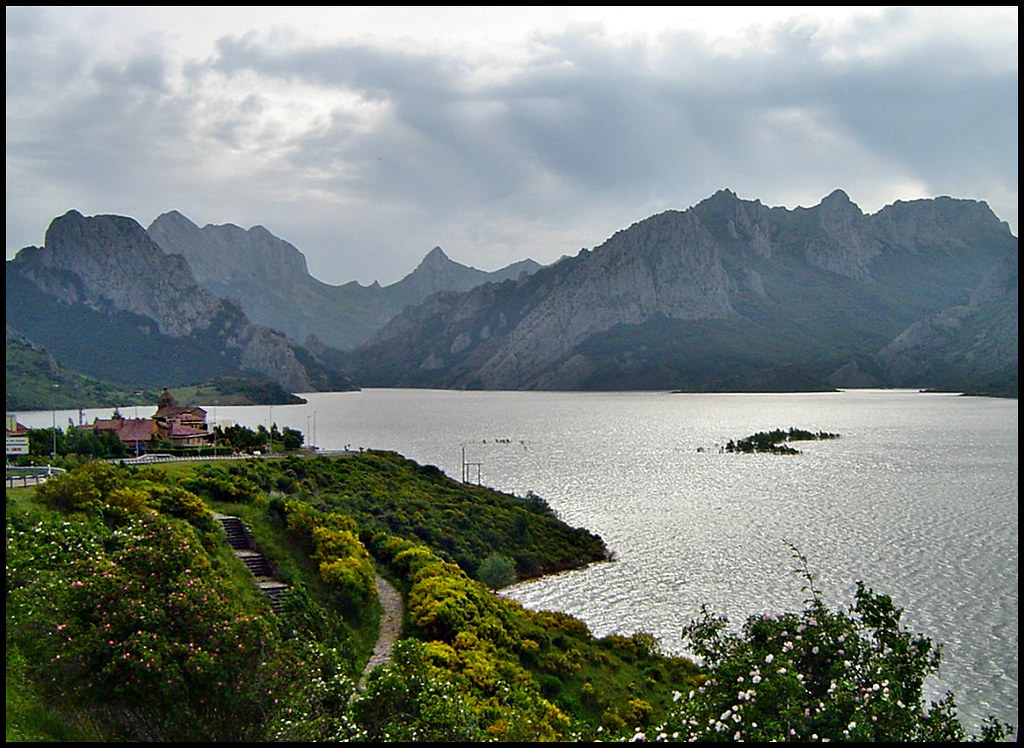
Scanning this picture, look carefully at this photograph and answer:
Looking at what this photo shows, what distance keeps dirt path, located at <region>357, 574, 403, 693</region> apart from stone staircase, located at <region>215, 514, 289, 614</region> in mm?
3539

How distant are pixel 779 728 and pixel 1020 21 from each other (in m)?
10.6

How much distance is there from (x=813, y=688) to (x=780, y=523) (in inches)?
2223

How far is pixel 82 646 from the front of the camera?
14023 mm

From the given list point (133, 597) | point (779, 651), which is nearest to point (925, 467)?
point (779, 651)

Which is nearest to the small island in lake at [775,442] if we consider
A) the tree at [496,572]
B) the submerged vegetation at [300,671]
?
the tree at [496,572]

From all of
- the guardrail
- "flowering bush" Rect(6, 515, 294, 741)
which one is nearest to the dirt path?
"flowering bush" Rect(6, 515, 294, 741)

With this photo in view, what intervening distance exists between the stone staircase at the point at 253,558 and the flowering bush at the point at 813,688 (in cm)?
1636

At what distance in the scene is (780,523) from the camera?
6894 cm

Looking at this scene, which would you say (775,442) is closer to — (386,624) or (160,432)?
(160,432)

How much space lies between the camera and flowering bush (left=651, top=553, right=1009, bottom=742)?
1327 centimetres

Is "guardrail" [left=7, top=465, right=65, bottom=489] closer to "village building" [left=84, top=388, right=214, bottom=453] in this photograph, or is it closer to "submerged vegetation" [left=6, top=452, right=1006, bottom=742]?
"submerged vegetation" [left=6, top=452, right=1006, bottom=742]

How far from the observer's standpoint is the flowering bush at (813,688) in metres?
13.3

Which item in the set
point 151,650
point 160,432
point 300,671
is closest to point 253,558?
point 300,671

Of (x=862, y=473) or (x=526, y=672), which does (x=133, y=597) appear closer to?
(x=526, y=672)
